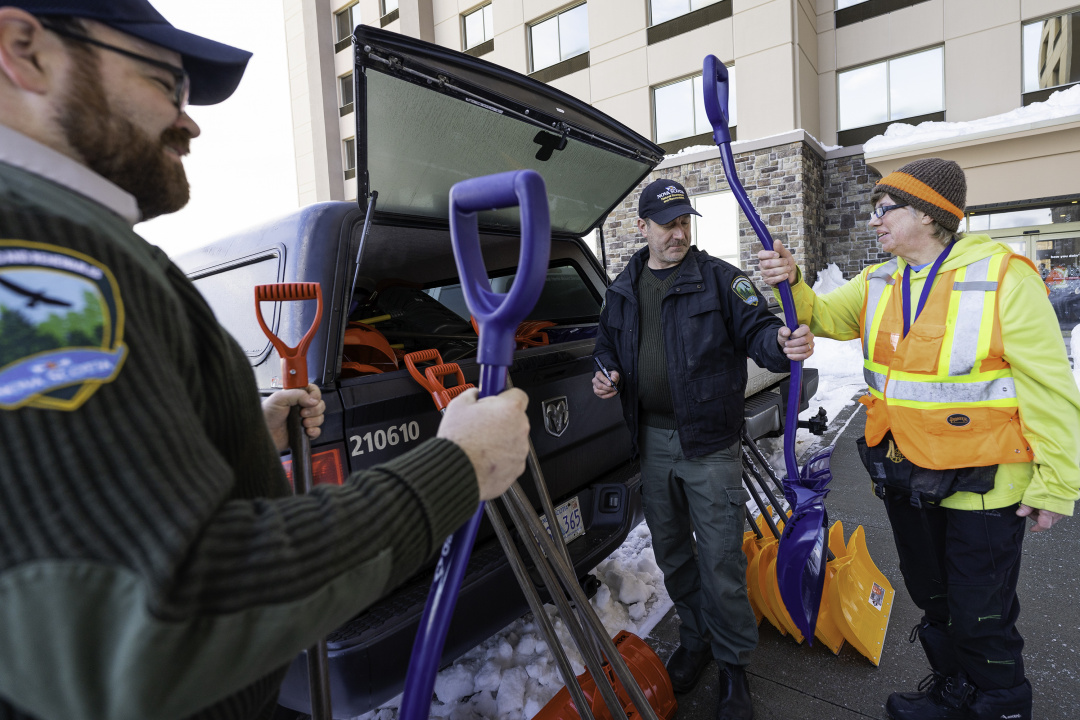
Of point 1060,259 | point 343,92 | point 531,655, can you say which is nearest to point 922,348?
point 531,655

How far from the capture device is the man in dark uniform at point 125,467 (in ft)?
1.77

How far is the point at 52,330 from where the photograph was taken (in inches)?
22.4

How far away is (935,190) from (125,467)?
236cm

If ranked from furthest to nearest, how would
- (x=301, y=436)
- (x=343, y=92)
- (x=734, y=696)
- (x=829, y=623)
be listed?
(x=343, y=92), (x=829, y=623), (x=734, y=696), (x=301, y=436)

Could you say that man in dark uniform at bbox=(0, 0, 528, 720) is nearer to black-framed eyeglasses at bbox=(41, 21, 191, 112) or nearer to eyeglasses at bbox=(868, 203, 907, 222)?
black-framed eyeglasses at bbox=(41, 21, 191, 112)

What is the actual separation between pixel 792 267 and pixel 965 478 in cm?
90

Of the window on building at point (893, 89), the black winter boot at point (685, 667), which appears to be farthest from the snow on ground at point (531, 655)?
the window on building at point (893, 89)

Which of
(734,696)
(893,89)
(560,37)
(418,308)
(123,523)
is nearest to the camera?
(123,523)

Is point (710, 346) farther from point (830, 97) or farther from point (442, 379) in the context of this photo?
point (830, 97)

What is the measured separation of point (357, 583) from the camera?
704mm

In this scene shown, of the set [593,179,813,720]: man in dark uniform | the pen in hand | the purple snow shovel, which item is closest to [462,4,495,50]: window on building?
[593,179,813,720]: man in dark uniform

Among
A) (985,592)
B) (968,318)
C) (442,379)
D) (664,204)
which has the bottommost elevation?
(985,592)

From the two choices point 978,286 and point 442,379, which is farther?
point 442,379

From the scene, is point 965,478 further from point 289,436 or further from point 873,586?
point 289,436
